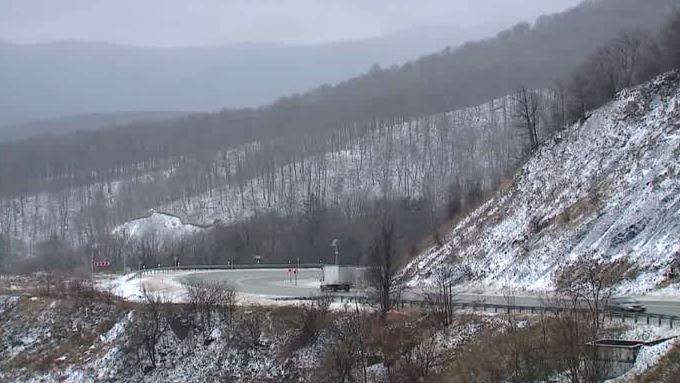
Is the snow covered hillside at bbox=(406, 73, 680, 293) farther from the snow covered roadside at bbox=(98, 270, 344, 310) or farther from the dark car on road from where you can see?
the snow covered roadside at bbox=(98, 270, 344, 310)

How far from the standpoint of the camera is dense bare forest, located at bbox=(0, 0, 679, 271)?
363 feet

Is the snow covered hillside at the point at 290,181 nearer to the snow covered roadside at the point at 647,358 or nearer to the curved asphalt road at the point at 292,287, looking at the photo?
the curved asphalt road at the point at 292,287

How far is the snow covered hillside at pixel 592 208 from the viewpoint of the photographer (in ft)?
148

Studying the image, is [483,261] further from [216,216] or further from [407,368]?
[216,216]

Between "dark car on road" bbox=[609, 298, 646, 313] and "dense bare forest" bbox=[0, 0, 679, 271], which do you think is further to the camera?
"dense bare forest" bbox=[0, 0, 679, 271]

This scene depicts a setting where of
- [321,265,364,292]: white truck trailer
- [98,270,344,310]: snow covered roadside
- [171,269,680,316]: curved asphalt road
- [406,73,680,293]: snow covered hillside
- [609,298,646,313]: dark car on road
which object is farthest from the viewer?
[321,265,364,292]: white truck trailer

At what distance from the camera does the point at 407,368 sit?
118ft

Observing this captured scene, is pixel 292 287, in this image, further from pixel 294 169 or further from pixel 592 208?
pixel 294 169

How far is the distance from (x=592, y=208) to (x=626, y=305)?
14.9 meters

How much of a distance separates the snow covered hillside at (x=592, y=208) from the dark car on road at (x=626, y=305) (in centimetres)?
231

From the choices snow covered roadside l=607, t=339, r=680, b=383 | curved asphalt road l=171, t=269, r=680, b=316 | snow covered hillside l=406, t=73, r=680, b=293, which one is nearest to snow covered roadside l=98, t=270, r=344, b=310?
curved asphalt road l=171, t=269, r=680, b=316

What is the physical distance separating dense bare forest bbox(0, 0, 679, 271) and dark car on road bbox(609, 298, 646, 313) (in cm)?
4364

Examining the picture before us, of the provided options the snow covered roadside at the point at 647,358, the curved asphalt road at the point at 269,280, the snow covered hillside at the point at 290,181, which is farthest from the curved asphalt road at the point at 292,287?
the snow covered hillside at the point at 290,181

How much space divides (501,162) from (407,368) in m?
105
